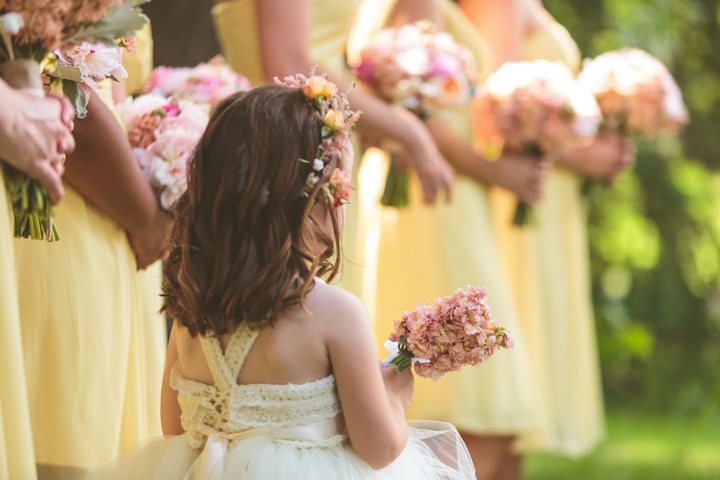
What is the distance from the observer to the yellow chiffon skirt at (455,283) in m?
3.97

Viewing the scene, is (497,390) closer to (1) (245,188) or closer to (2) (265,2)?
(2) (265,2)

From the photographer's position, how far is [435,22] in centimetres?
435

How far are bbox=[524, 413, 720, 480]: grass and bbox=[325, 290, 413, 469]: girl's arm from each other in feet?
14.3

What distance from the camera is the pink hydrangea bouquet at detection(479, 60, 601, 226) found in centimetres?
440

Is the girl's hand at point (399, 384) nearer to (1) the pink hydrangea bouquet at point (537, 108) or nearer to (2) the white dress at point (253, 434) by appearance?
(2) the white dress at point (253, 434)

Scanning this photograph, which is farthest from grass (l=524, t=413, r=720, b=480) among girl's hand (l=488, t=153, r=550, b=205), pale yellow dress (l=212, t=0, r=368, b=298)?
pale yellow dress (l=212, t=0, r=368, b=298)

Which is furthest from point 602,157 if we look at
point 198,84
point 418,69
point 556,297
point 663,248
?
point 663,248

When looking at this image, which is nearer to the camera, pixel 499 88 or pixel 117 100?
pixel 117 100

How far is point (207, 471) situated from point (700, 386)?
7420 millimetres

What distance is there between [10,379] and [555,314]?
355cm

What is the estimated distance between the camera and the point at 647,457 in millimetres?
6500

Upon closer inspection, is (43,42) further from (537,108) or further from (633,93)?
(633,93)

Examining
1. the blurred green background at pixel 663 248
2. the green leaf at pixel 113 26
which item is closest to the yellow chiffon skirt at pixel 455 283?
the green leaf at pixel 113 26

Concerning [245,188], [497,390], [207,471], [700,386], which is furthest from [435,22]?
[700,386]
